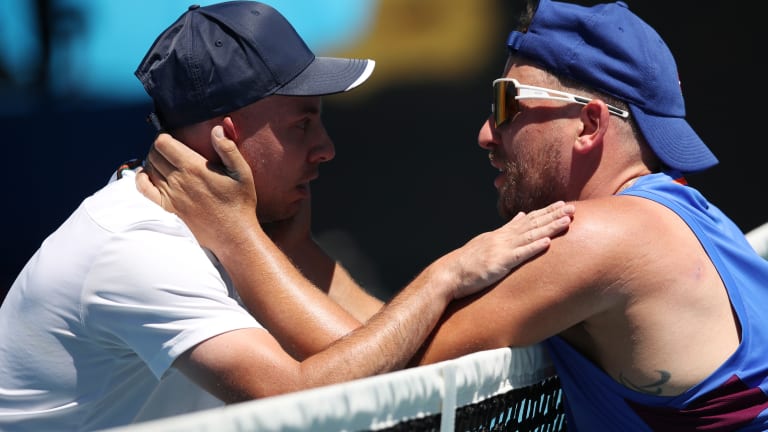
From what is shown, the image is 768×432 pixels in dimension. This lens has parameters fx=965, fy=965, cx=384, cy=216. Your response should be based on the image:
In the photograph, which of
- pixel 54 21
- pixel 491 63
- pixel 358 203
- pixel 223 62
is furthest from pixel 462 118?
pixel 223 62

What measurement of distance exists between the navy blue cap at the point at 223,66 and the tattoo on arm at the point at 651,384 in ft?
3.98

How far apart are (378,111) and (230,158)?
3.43 metres

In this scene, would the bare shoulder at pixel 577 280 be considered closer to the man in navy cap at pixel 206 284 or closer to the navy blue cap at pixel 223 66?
the man in navy cap at pixel 206 284

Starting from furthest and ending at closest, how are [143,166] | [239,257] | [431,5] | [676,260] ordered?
[431,5] < [143,166] < [239,257] < [676,260]

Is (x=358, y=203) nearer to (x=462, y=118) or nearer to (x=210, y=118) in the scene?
(x=462, y=118)

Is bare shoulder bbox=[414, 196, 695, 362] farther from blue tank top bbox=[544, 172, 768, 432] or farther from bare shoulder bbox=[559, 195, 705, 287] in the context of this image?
blue tank top bbox=[544, 172, 768, 432]

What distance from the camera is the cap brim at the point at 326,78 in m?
2.86

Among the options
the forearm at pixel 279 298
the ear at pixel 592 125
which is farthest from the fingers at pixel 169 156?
the ear at pixel 592 125

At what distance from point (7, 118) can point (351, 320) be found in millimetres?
4572

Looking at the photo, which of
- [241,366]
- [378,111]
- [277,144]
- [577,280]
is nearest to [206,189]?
[277,144]

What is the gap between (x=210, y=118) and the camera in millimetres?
2740

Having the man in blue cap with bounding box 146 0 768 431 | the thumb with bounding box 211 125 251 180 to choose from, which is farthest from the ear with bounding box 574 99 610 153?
the thumb with bounding box 211 125 251 180

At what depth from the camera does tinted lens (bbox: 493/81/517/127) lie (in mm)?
2752

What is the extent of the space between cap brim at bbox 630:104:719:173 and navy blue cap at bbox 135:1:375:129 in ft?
3.01
